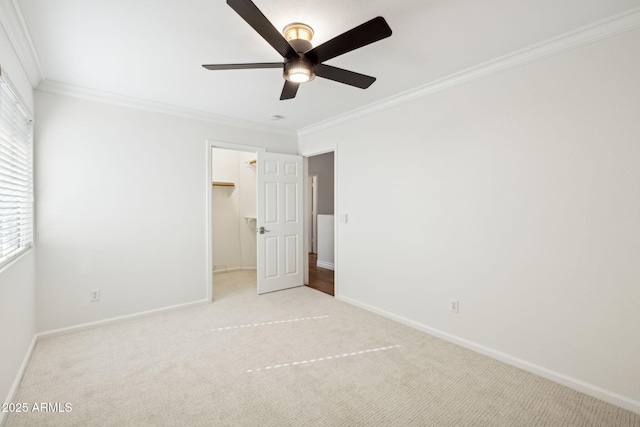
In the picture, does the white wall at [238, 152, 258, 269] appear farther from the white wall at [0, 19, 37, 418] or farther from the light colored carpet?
the white wall at [0, 19, 37, 418]

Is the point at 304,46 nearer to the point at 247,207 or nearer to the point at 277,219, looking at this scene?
the point at 277,219

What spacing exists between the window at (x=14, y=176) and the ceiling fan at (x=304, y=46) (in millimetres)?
1423

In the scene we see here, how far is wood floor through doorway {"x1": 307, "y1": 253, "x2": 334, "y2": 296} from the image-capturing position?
4.53 metres

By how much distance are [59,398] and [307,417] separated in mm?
1631

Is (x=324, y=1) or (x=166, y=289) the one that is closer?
(x=324, y=1)

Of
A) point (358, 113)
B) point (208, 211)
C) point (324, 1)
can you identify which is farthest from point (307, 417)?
point (358, 113)

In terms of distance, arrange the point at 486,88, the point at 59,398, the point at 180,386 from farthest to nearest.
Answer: the point at 486,88, the point at 180,386, the point at 59,398

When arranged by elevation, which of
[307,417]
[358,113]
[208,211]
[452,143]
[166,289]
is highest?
[358,113]

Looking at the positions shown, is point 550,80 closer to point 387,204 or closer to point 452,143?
point 452,143

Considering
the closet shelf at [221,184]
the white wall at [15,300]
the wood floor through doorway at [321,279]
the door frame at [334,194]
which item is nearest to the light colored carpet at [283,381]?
the white wall at [15,300]

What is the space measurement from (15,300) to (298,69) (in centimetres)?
254

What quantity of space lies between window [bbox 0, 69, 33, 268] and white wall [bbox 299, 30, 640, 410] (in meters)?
3.15

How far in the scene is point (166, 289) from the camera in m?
3.52

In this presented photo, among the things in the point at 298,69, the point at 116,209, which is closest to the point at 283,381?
the point at 298,69
